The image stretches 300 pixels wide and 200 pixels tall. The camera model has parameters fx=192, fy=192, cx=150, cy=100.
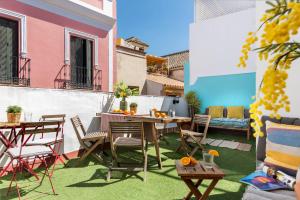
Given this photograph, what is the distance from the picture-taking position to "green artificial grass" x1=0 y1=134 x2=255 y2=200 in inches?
A: 103

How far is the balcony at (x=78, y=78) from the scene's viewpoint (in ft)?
20.9

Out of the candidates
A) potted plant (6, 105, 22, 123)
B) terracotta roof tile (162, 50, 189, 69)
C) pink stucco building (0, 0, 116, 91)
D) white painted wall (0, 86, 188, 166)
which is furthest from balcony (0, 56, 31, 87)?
terracotta roof tile (162, 50, 189, 69)

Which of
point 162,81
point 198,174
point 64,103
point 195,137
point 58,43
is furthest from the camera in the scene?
point 162,81

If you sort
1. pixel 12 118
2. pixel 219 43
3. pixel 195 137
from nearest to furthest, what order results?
pixel 12 118
pixel 195 137
pixel 219 43

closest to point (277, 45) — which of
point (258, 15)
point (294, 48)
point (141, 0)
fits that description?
point (294, 48)

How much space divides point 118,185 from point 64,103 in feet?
7.80

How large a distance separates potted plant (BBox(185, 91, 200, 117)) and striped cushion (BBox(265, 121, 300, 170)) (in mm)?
6065

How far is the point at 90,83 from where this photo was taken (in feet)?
23.8

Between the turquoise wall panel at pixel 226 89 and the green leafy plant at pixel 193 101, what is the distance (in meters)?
0.35

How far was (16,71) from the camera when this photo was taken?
18.2 ft

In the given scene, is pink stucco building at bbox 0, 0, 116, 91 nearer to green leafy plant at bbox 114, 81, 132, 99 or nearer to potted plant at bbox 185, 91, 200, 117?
green leafy plant at bbox 114, 81, 132, 99

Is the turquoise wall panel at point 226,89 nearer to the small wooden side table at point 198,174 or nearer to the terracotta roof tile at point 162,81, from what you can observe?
the terracotta roof tile at point 162,81

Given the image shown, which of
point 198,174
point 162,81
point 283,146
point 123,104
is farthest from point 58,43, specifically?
point 162,81

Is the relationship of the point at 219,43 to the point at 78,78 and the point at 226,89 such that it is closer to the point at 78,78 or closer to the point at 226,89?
the point at 226,89
